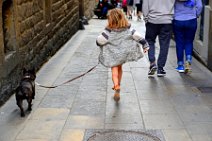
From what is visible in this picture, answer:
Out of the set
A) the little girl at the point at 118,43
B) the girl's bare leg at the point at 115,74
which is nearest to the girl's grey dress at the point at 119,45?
the little girl at the point at 118,43

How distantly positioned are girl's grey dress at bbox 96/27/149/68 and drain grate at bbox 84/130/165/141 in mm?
1934

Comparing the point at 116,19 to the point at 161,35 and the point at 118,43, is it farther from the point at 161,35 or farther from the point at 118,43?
the point at 161,35

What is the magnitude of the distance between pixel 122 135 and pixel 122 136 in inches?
1.4

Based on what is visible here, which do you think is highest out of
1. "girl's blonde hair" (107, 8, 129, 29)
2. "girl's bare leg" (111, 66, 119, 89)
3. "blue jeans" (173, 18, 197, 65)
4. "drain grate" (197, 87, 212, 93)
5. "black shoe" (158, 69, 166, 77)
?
"girl's blonde hair" (107, 8, 129, 29)

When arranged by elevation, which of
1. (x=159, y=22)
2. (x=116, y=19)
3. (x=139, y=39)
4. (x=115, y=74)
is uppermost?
(x=116, y=19)

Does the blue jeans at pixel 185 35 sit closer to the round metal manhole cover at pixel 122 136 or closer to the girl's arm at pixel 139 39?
the girl's arm at pixel 139 39

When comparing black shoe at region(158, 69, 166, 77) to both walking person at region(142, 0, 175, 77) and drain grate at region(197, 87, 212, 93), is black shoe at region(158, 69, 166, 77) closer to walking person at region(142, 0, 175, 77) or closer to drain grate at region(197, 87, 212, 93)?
walking person at region(142, 0, 175, 77)

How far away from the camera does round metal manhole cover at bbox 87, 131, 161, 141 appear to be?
570 cm

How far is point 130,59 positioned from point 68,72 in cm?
252

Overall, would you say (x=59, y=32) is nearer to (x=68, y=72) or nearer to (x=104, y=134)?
(x=68, y=72)

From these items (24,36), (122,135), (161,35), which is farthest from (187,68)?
(122,135)

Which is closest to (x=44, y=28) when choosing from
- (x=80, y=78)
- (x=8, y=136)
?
(x=80, y=78)

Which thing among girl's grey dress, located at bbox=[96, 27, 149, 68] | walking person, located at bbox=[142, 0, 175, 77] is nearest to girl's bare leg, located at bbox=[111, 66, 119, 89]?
girl's grey dress, located at bbox=[96, 27, 149, 68]

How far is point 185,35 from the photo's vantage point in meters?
9.52
